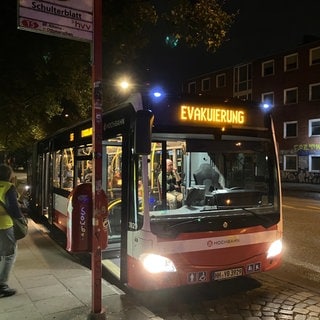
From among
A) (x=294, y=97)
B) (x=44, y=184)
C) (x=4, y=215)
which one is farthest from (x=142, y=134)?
(x=294, y=97)

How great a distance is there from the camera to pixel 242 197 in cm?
624

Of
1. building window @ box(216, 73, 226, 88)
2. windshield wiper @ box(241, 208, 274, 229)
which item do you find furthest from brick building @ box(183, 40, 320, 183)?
windshield wiper @ box(241, 208, 274, 229)

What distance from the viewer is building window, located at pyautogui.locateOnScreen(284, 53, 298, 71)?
1481 inches

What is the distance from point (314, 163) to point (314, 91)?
609 cm

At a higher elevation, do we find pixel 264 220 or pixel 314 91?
pixel 314 91

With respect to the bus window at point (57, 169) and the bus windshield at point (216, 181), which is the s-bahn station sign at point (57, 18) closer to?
the bus windshield at point (216, 181)

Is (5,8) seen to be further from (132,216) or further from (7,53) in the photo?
A: (132,216)

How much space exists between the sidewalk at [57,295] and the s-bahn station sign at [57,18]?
3.17m

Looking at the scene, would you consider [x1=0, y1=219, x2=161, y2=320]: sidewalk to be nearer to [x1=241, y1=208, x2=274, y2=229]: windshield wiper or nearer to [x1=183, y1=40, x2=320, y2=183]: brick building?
[x1=241, y1=208, x2=274, y2=229]: windshield wiper

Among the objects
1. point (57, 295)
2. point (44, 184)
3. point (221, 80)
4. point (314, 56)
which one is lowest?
point (57, 295)

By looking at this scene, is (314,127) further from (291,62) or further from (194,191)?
(194,191)

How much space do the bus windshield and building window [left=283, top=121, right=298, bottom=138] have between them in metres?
33.0

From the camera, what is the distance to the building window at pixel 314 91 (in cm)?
3584

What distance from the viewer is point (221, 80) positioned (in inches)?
1818
